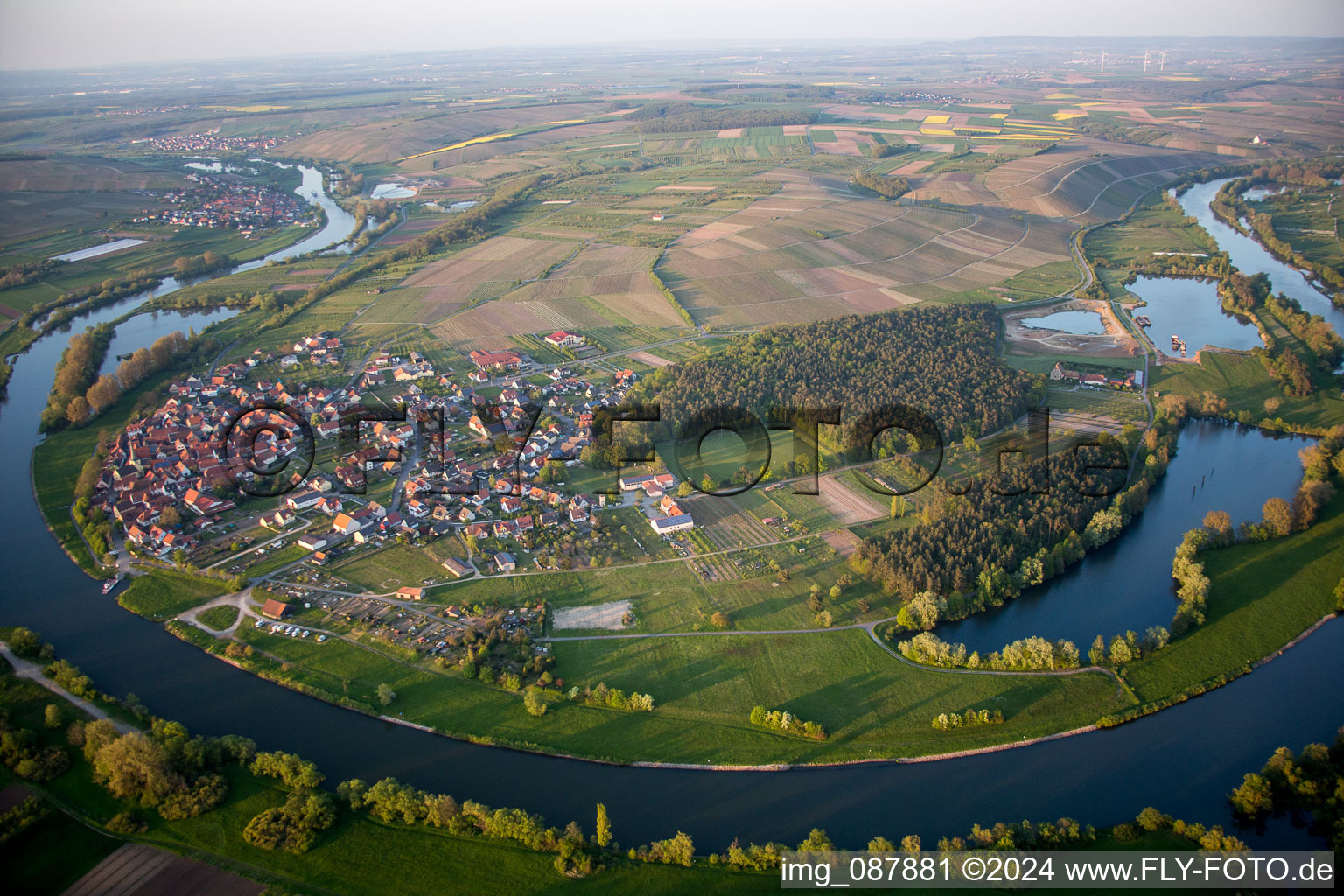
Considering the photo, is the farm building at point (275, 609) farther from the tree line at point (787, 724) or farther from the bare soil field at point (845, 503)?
the bare soil field at point (845, 503)

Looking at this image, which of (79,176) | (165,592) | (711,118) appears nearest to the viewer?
(165,592)

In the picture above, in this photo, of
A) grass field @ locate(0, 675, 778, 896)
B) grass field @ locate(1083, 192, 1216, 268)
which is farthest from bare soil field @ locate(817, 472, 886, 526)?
grass field @ locate(1083, 192, 1216, 268)

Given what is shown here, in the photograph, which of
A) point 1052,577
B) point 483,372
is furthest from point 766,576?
point 483,372

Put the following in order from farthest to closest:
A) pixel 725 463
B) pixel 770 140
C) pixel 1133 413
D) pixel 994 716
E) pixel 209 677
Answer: pixel 770 140, pixel 1133 413, pixel 725 463, pixel 209 677, pixel 994 716

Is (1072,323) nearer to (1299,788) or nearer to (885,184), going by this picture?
(1299,788)

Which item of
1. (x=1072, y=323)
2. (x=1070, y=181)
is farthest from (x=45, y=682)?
(x=1070, y=181)

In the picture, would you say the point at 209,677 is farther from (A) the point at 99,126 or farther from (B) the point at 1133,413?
(A) the point at 99,126

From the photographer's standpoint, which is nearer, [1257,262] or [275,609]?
[275,609]
